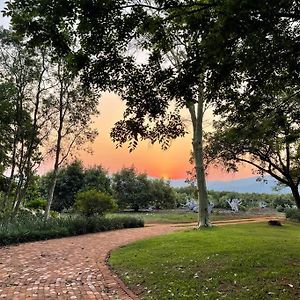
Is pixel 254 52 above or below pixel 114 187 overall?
below

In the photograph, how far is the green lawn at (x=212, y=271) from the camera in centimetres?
675

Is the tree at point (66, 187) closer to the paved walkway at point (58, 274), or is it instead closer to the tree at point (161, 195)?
the tree at point (161, 195)

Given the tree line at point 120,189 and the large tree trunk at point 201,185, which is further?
the tree line at point 120,189

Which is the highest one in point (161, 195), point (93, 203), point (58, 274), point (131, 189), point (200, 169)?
point (131, 189)

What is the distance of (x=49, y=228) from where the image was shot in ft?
56.9

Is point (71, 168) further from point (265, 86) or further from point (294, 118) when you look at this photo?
point (265, 86)

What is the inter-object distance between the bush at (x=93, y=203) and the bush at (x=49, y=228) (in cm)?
200

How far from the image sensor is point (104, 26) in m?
5.18

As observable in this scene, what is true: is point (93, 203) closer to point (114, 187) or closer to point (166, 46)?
point (166, 46)

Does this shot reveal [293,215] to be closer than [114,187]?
Yes

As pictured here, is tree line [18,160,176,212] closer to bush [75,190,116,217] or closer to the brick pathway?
bush [75,190,116,217]

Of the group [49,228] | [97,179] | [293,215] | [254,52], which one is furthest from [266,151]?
[97,179]

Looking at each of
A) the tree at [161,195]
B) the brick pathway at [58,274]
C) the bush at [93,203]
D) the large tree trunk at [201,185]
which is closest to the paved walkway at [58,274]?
the brick pathway at [58,274]

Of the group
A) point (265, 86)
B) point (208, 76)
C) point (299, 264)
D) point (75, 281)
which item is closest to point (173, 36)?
point (208, 76)
